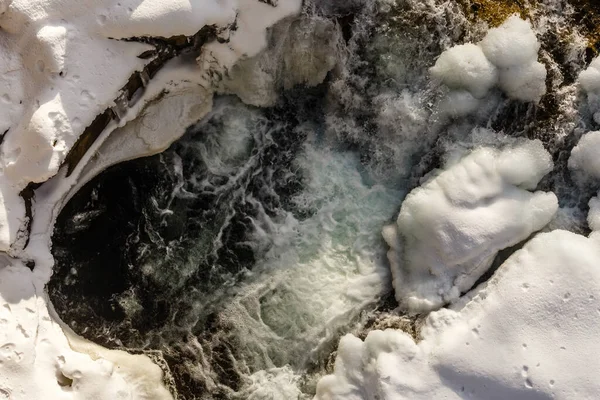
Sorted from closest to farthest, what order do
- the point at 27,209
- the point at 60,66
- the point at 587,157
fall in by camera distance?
1. the point at 60,66
2. the point at 27,209
3. the point at 587,157

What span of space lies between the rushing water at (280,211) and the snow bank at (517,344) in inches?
27.1

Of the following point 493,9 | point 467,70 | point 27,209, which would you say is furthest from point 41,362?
point 493,9

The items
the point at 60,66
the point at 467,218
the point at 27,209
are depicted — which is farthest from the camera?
the point at 27,209

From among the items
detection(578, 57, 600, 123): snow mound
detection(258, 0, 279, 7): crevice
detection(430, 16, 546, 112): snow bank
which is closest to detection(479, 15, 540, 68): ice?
detection(430, 16, 546, 112): snow bank

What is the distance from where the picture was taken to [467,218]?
210 inches

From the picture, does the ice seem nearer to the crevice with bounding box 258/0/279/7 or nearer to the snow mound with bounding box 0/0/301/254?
the crevice with bounding box 258/0/279/7

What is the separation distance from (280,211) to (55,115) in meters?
2.50

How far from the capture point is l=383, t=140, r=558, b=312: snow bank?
5359mm

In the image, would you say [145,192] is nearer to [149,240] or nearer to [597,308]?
[149,240]

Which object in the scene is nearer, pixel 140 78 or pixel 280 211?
pixel 140 78

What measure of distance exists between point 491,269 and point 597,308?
1.01 m

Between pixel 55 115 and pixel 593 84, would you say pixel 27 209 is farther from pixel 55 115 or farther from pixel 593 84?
pixel 593 84

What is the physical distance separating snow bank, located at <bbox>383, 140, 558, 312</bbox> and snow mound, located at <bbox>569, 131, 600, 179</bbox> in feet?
1.12

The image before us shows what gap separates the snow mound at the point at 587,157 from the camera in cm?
554
